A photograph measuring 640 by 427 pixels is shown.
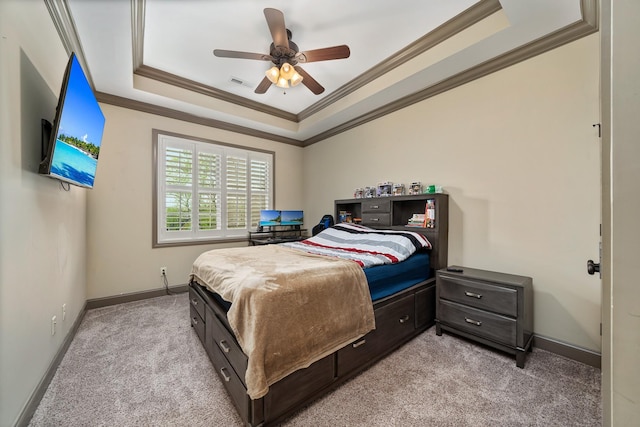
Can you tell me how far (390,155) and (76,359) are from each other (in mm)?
3906

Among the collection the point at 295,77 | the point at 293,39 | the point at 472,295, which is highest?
the point at 293,39

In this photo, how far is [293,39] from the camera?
2572 mm

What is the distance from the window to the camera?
3625mm

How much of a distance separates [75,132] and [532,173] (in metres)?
3.73

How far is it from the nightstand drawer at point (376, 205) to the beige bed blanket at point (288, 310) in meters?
1.54

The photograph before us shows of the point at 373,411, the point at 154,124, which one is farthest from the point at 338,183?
the point at 373,411

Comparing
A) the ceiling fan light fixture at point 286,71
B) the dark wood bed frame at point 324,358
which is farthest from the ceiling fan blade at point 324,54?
the dark wood bed frame at point 324,358

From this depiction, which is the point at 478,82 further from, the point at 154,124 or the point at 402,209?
the point at 154,124

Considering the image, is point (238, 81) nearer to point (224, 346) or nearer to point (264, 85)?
point (264, 85)

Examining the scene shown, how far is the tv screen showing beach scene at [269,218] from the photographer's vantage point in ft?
14.6

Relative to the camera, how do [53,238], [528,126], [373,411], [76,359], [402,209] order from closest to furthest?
[373,411]
[53,238]
[76,359]
[528,126]
[402,209]

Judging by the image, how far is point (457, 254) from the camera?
2.79m

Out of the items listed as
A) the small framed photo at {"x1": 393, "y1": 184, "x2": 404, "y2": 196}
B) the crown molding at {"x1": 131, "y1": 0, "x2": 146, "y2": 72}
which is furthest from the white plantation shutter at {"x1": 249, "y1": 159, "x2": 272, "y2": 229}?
the small framed photo at {"x1": 393, "y1": 184, "x2": 404, "y2": 196}

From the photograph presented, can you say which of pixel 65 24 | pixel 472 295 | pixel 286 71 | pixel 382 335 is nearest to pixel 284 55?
pixel 286 71
